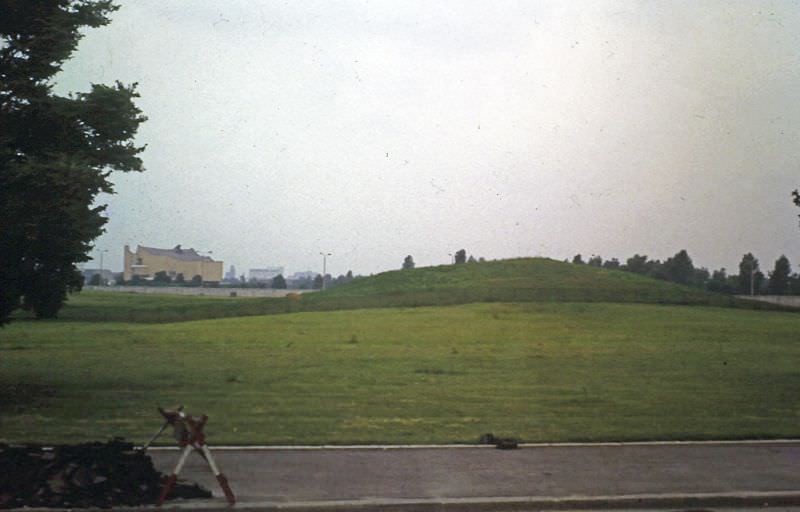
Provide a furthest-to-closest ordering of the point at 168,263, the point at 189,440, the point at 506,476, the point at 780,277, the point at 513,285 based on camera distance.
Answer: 1. the point at 513,285
2. the point at 780,277
3. the point at 168,263
4. the point at 506,476
5. the point at 189,440

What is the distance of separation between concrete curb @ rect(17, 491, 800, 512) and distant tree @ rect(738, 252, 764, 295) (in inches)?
698

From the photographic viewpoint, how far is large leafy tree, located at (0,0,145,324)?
14.5 meters

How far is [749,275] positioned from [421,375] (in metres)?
11.4

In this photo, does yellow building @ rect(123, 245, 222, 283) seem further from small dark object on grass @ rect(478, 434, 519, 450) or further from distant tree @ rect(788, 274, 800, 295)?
distant tree @ rect(788, 274, 800, 295)

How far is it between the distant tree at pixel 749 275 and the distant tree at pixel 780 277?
368 millimetres

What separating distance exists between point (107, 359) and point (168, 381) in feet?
14.8

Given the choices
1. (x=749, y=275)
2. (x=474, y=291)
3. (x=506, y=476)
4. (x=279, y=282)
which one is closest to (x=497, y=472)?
(x=506, y=476)

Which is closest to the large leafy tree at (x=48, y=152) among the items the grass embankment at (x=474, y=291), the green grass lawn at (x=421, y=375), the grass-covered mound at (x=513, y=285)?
the green grass lawn at (x=421, y=375)

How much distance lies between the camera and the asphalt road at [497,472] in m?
9.28

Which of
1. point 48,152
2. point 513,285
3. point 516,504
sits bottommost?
point 516,504

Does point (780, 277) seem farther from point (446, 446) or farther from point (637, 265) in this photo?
point (446, 446)

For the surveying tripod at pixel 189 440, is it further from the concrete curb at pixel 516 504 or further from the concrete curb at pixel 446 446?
the concrete curb at pixel 446 446

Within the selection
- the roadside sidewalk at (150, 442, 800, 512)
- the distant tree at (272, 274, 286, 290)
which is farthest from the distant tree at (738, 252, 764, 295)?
the roadside sidewalk at (150, 442, 800, 512)

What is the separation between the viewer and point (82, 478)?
8.99 metres
